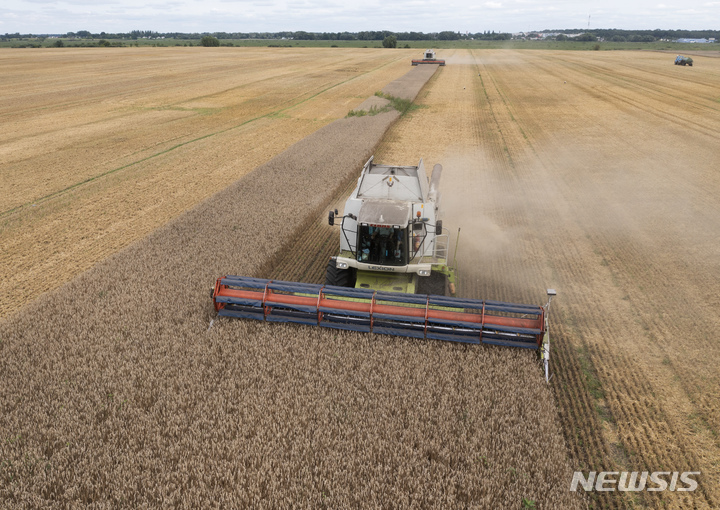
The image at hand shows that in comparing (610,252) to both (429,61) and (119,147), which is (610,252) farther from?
(429,61)

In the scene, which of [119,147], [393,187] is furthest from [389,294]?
[119,147]

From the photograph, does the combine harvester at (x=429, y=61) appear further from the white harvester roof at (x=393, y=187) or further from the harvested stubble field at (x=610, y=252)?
the white harvester roof at (x=393, y=187)

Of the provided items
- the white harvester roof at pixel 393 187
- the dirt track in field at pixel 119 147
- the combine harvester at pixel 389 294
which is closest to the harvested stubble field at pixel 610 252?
the combine harvester at pixel 389 294

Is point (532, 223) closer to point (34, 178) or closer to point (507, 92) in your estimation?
point (34, 178)

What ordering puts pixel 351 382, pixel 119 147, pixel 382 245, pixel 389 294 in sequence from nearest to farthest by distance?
pixel 351 382 < pixel 389 294 < pixel 382 245 < pixel 119 147

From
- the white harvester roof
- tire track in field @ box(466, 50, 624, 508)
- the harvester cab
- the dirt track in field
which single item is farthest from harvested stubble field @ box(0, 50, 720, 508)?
the white harvester roof

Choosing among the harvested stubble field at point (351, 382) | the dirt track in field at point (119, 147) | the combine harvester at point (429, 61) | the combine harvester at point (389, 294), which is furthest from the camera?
the combine harvester at point (429, 61)

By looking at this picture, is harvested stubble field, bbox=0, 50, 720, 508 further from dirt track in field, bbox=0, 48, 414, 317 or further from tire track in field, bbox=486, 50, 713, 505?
dirt track in field, bbox=0, 48, 414, 317

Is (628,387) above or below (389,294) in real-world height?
below
